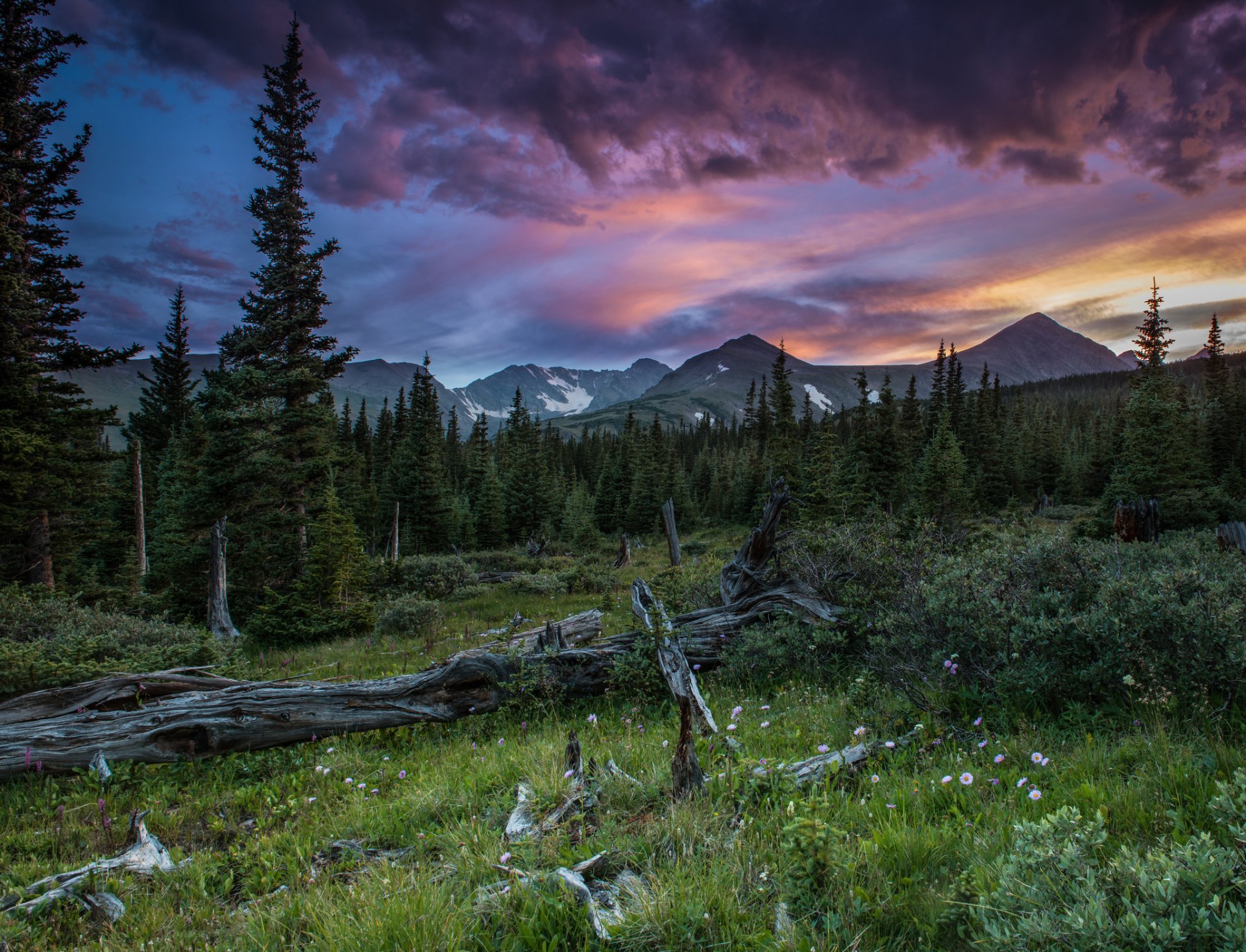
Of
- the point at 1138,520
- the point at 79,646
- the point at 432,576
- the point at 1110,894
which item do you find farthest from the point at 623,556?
the point at 1110,894

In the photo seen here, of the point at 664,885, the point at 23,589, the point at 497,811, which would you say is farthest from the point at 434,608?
the point at 664,885

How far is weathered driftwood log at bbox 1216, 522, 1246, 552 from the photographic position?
1045cm

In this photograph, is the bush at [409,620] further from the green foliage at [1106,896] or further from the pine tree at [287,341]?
the green foliage at [1106,896]

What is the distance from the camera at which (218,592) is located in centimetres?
1633

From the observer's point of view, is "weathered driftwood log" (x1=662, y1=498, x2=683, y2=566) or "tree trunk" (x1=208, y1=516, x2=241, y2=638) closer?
"tree trunk" (x1=208, y1=516, x2=241, y2=638)

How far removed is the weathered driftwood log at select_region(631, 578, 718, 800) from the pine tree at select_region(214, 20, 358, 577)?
59.3 ft

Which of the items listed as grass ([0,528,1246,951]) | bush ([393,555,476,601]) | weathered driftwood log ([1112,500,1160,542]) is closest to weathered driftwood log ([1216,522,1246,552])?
weathered driftwood log ([1112,500,1160,542])

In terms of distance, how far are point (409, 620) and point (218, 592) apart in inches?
243

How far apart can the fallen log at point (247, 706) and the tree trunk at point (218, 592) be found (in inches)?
411

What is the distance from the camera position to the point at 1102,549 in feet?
21.5

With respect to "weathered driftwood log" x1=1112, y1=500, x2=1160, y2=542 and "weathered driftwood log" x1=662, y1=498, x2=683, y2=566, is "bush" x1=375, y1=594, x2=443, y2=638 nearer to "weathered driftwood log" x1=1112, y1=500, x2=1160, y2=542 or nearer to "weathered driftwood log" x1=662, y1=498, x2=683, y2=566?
"weathered driftwood log" x1=662, y1=498, x2=683, y2=566

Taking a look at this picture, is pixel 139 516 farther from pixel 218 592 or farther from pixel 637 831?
pixel 637 831

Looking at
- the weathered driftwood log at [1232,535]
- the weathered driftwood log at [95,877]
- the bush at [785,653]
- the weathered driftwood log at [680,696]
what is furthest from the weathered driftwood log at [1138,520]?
the weathered driftwood log at [95,877]

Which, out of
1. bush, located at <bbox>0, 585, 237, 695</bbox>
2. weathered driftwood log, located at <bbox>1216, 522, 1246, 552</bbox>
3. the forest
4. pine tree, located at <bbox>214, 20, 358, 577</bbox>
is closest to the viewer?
the forest
